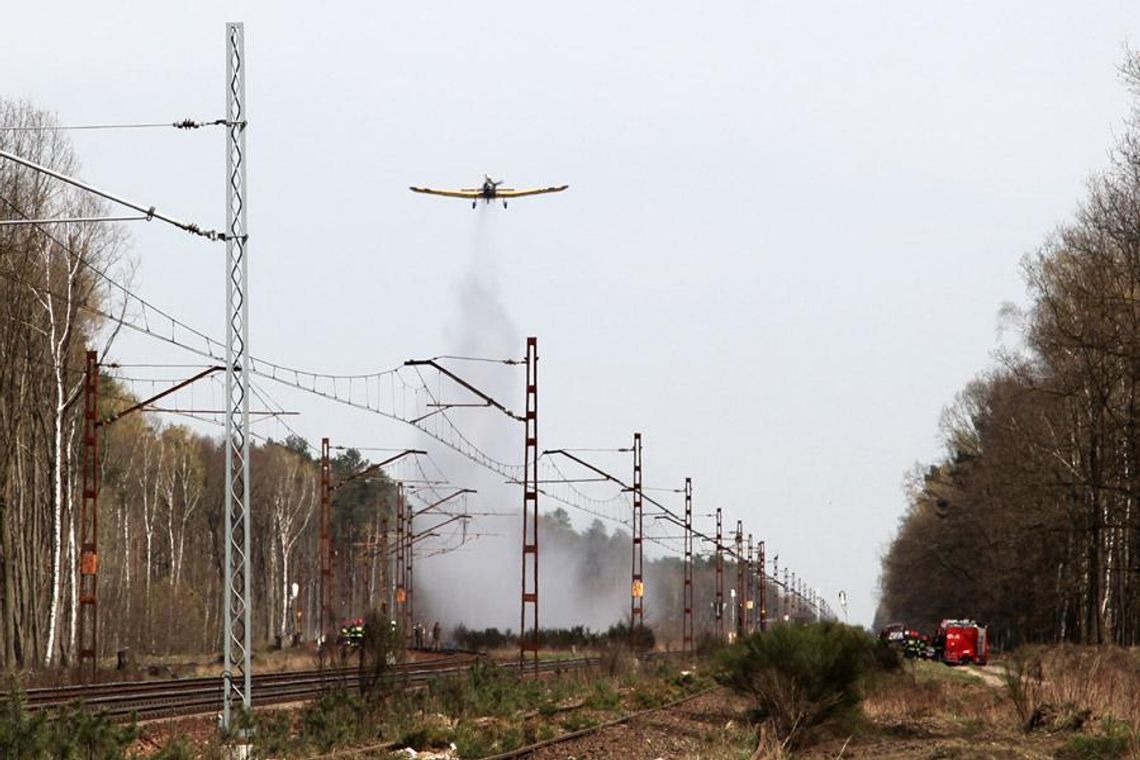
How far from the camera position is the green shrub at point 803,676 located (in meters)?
29.8

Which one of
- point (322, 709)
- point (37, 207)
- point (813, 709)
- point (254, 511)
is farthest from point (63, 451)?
point (254, 511)

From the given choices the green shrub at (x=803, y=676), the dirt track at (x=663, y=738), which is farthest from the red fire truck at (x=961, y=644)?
the green shrub at (x=803, y=676)

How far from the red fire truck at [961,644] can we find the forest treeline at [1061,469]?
3.28 m

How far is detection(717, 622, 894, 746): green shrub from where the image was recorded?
1175 inches

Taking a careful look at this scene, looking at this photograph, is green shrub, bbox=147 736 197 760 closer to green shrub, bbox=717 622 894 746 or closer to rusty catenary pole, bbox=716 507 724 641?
green shrub, bbox=717 622 894 746

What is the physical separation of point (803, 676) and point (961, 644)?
166 feet

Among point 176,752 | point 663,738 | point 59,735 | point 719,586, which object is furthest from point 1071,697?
point 719,586

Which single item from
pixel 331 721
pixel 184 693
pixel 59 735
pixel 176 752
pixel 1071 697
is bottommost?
pixel 184 693

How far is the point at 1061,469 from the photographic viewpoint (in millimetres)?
68312

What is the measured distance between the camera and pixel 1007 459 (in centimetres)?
7431

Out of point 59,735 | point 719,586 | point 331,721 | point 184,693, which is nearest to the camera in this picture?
point 59,735

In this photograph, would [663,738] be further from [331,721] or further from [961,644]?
[961,644]

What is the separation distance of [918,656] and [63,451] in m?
38.5

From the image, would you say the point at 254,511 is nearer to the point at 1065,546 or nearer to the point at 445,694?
the point at 1065,546
